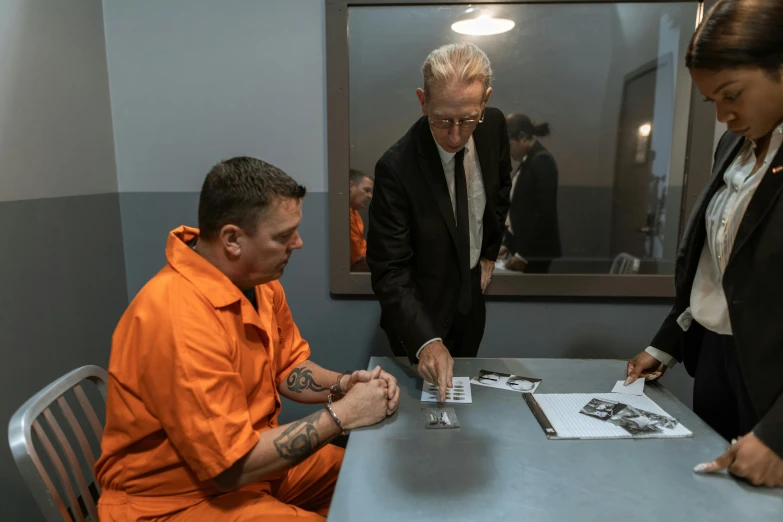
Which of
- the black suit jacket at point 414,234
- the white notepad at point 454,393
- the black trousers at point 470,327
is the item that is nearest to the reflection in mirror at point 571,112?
the black trousers at point 470,327

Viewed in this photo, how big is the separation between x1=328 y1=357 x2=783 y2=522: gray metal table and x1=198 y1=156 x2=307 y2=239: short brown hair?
585 millimetres

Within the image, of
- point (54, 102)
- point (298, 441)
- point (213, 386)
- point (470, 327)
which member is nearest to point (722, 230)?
point (470, 327)

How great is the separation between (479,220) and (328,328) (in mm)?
1118

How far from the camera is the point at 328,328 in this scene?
2658 millimetres

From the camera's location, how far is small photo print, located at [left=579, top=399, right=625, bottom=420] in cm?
131

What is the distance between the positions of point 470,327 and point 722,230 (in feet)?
3.18

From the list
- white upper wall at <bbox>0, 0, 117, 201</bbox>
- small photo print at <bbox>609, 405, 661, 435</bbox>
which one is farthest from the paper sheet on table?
white upper wall at <bbox>0, 0, 117, 201</bbox>

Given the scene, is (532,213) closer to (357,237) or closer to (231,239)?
(357,237)

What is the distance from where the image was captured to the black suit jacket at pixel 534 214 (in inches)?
102

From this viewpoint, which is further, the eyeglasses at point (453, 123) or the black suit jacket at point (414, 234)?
the black suit jacket at point (414, 234)

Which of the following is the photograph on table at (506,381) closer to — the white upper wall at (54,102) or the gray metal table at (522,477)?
the gray metal table at (522,477)

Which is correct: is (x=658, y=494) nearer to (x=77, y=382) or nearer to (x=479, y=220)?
(x=479, y=220)

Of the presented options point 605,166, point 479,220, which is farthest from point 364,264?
point 605,166

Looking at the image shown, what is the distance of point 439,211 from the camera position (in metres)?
1.73
